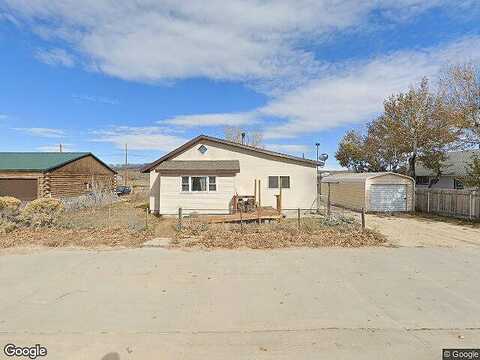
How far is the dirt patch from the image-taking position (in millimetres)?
9625

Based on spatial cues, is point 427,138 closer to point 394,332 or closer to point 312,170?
point 312,170

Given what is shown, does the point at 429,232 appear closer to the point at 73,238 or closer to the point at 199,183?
the point at 199,183

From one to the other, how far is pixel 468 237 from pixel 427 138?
48.4 feet

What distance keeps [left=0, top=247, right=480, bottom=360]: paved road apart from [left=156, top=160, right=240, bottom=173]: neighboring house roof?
8902mm

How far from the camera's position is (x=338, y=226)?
11.8 meters

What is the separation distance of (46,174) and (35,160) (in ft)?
11.9

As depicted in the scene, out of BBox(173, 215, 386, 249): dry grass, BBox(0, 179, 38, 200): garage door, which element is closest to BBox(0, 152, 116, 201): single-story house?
BBox(0, 179, 38, 200): garage door

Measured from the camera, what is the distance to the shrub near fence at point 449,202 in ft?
55.3

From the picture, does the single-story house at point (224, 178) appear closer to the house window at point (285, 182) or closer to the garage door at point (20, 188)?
the house window at point (285, 182)

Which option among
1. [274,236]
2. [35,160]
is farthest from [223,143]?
[35,160]

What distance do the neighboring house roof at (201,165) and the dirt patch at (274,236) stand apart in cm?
560

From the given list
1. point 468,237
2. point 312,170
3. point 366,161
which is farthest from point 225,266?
point 366,161

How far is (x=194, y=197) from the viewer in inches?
677

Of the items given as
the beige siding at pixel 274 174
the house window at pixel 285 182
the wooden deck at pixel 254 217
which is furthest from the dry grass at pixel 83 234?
the house window at pixel 285 182
